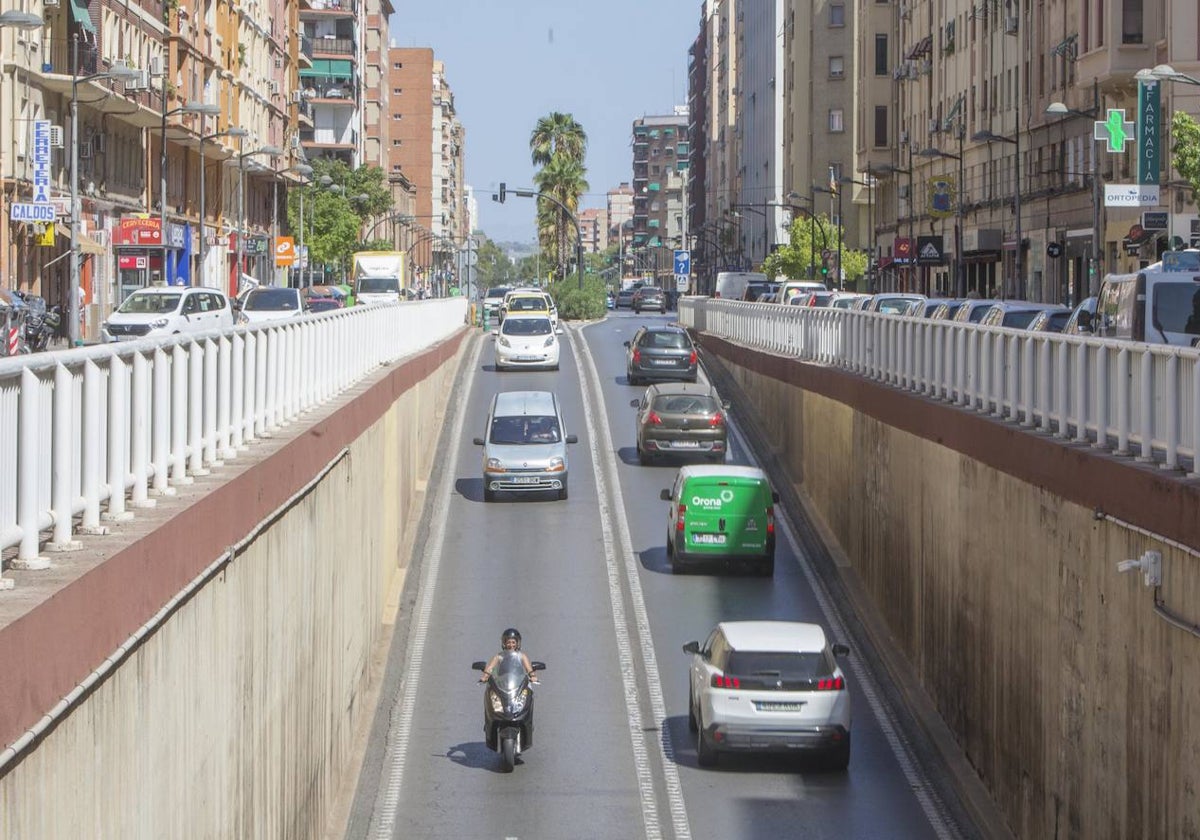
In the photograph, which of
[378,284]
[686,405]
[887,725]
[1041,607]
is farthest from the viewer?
[378,284]

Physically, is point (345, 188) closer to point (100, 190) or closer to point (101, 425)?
point (100, 190)

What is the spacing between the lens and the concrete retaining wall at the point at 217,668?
898 cm

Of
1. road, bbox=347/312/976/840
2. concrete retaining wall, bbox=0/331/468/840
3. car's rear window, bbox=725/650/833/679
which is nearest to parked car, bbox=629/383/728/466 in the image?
road, bbox=347/312/976/840

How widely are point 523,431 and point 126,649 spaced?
3009 cm

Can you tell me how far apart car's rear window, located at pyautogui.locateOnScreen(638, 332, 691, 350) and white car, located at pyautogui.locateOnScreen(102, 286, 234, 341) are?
17.0m

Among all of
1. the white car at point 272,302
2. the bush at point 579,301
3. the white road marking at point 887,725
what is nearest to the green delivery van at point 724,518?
the white road marking at point 887,725

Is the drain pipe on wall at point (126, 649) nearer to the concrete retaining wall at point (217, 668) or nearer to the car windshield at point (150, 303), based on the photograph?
the concrete retaining wall at point (217, 668)

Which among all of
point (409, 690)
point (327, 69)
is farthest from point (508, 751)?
point (327, 69)

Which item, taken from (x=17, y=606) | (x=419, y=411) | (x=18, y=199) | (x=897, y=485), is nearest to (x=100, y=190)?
(x=18, y=199)

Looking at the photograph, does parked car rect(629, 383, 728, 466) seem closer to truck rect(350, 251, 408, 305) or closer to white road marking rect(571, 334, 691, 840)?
white road marking rect(571, 334, 691, 840)

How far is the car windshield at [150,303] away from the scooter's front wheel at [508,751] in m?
19.4

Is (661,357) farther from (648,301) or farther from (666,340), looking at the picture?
(648,301)

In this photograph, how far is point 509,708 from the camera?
23.5 metres

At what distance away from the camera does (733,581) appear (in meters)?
34.0
